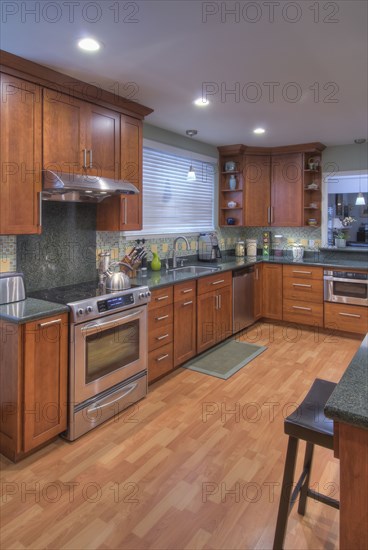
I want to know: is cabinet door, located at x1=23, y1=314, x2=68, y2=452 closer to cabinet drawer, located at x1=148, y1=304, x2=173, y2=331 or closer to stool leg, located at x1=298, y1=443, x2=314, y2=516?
cabinet drawer, located at x1=148, y1=304, x2=173, y2=331

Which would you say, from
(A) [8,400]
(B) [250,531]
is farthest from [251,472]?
(A) [8,400]

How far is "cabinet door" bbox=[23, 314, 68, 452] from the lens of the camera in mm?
2262

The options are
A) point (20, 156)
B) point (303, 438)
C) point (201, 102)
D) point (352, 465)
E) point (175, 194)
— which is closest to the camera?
point (352, 465)

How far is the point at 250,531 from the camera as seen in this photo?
178 centimetres

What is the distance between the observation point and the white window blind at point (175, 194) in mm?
4195

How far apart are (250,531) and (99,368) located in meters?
1.39

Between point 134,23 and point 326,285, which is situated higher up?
point 134,23

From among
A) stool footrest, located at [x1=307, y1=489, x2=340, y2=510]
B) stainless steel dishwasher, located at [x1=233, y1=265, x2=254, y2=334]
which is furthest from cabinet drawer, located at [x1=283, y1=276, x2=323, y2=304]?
stool footrest, located at [x1=307, y1=489, x2=340, y2=510]

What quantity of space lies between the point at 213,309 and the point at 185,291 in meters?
0.63

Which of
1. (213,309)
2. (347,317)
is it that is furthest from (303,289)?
(213,309)

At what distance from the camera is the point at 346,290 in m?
4.66

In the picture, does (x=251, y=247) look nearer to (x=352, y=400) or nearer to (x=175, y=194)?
(x=175, y=194)

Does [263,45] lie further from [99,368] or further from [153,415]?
[153,415]

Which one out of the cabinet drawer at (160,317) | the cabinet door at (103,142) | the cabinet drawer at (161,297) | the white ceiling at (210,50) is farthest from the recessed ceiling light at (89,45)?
the cabinet drawer at (160,317)
